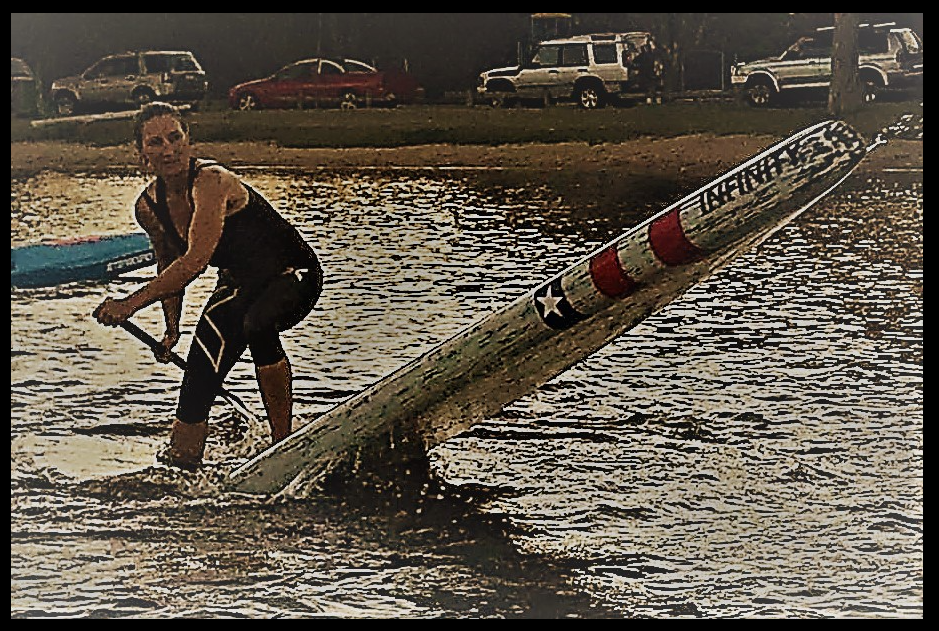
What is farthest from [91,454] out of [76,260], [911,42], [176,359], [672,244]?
[911,42]

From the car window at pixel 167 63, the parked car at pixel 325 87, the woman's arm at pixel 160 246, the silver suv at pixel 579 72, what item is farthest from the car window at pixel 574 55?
the woman's arm at pixel 160 246

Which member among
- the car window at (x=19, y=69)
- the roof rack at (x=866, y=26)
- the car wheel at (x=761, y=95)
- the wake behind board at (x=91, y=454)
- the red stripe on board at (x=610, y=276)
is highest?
the roof rack at (x=866, y=26)

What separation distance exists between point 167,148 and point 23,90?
0.29 metres

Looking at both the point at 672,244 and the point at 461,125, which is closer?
the point at 672,244

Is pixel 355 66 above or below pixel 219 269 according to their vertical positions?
above

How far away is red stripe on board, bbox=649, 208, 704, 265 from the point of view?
2029 millimetres

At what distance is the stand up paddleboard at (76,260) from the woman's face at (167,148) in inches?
5.3

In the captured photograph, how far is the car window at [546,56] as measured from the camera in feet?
6.94

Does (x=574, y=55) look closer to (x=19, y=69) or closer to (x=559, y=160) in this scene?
(x=559, y=160)

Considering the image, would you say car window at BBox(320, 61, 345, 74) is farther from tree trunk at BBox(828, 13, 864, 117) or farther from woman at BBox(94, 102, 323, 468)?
tree trunk at BBox(828, 13, 864, 117)

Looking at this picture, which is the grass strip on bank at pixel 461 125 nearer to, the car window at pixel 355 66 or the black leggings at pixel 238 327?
the car window at pixel 355 66

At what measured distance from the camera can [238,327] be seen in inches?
83.3
